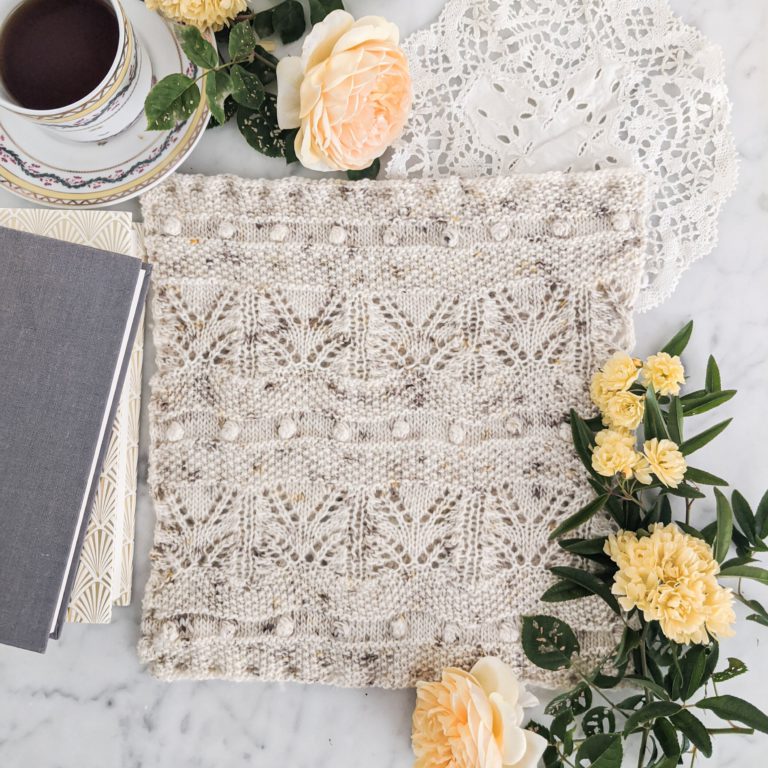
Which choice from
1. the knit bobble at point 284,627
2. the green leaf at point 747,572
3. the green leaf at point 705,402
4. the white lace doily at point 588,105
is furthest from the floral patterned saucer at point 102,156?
the green leaf at point 747,572

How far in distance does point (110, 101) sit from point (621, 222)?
0.52 metres

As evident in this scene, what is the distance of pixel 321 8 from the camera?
2.28 feet

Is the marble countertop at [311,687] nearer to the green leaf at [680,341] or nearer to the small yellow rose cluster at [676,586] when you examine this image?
the green leaf at [680,341]

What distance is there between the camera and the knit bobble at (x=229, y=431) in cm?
70

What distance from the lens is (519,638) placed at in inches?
27.4

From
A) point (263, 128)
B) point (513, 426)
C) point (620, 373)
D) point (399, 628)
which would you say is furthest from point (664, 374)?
point (263, 128)

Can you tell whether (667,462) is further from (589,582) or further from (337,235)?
(337,235)

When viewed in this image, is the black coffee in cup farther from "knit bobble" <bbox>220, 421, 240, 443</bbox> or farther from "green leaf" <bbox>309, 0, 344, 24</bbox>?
"knit bobble" <bbox>220, 421, 240, 443</bbox>

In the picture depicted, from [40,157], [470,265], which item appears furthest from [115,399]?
[470,265]

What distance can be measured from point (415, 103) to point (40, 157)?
1.33 ft

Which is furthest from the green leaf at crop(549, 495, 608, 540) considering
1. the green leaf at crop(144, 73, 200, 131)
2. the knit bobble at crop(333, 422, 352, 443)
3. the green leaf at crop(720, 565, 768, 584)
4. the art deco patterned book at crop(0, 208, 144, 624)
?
the green leaf at crop(144, 73, 200, 131)

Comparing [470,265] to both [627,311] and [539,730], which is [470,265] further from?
[539,730]

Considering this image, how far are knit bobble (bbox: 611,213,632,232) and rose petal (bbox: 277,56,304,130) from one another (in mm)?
342

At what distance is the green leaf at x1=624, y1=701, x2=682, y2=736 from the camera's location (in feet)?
2.03
